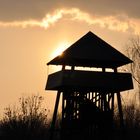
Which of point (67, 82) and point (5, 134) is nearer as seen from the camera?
point (67, 82)

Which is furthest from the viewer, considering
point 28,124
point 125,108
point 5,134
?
point 125,108

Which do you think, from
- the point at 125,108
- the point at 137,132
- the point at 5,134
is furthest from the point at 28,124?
the point at 125,108

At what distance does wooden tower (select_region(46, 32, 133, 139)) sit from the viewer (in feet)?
100

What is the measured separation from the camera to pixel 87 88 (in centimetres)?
3152

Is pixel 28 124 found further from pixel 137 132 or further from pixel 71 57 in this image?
pixel 71 57

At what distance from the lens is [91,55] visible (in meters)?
31.5

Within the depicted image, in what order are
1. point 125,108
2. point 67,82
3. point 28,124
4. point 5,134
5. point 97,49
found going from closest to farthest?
point 67,82
point 97,49
point 5,134
point 28,124
point 125,108

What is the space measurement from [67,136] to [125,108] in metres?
33.5

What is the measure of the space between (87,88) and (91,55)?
1783 mm

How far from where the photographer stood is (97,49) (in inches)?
1267

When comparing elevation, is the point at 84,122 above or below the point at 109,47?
below

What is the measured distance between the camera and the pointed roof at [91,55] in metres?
31.5

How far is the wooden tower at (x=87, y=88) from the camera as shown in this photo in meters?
30.6

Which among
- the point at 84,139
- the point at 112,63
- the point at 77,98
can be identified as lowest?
the point at 84,139
